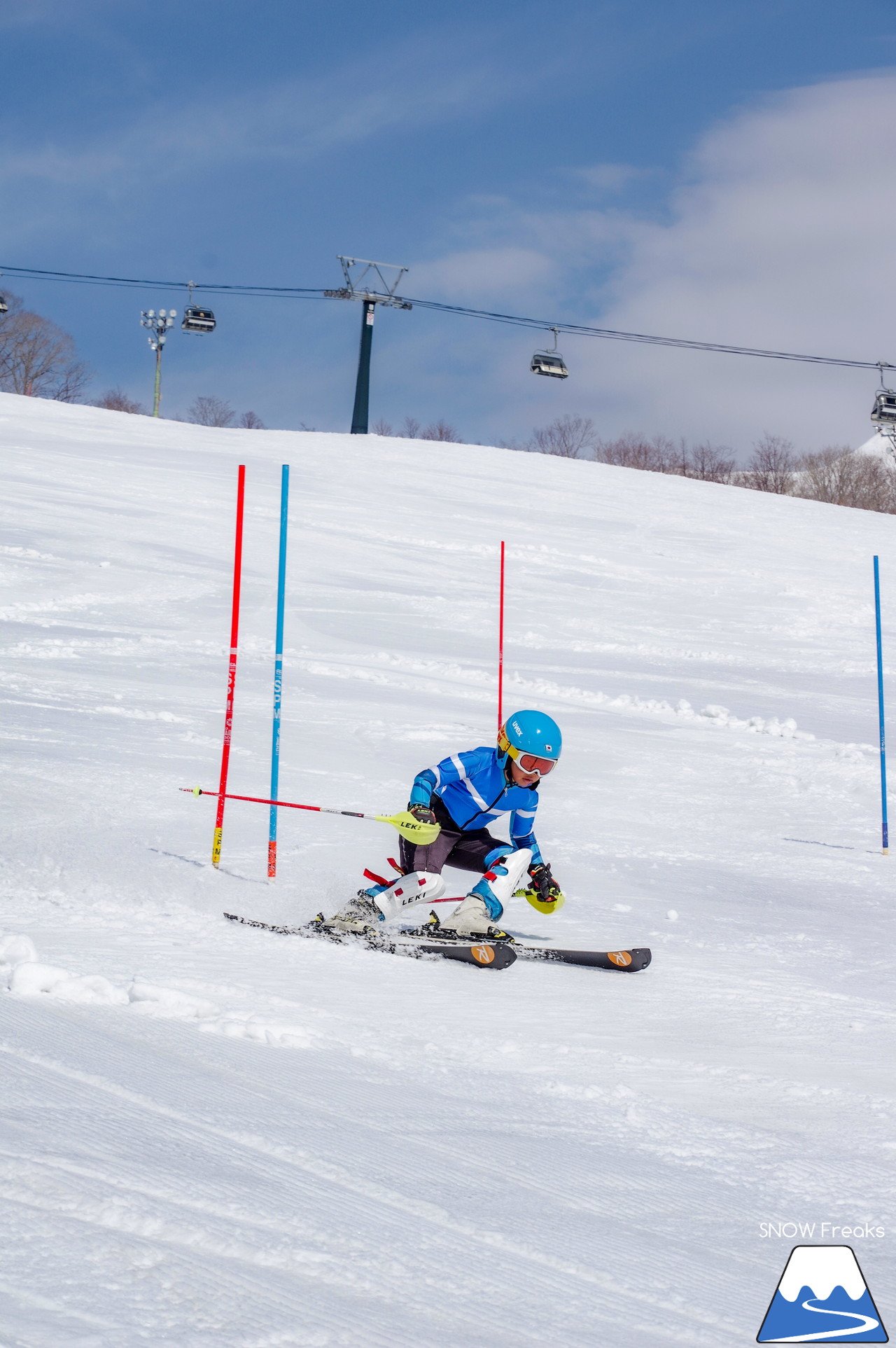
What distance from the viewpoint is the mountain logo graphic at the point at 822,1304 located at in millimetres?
2219

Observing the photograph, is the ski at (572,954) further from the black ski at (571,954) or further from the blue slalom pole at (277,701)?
the blue slalom pole at (277,701)

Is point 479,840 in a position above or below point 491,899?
above

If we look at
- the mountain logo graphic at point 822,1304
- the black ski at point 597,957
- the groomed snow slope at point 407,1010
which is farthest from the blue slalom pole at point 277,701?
the mountain logo graphic at point 822,1304

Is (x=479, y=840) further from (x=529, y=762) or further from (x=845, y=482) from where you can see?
(x=845, y=482)

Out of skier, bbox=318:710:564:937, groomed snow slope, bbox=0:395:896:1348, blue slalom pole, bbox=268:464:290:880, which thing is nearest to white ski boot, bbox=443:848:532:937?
skier, bbox=318:710:564:937

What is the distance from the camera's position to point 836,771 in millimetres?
11844

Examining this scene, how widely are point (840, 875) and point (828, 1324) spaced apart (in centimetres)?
649

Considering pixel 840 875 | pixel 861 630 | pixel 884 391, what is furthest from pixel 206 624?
pixel 884 391

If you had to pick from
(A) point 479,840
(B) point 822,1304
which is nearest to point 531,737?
(A) point 479,840

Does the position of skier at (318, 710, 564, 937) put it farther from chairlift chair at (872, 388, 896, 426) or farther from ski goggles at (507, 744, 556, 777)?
chairlift chair at (872, 388, 896, 426)

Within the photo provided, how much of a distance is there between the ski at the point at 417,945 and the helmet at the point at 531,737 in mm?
982

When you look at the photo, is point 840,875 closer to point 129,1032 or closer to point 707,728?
point 707,728

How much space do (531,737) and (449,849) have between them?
0.81m

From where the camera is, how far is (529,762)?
5.78 metres
